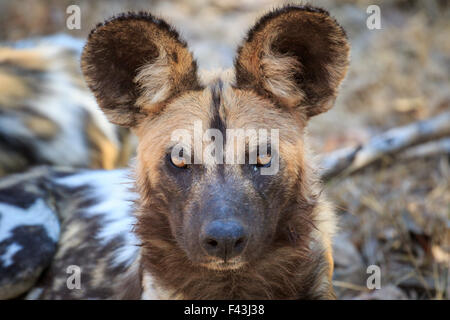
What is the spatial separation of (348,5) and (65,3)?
108 inches

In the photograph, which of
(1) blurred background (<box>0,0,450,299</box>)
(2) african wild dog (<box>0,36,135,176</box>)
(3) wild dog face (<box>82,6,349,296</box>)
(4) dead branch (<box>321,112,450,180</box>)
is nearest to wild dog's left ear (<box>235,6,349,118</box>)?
(3) wild dog face (<box>82,6,349,296</box>)

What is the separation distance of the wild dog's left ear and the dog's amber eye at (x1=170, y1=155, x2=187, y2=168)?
34cm

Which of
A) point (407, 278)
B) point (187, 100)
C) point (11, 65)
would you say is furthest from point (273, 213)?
point (11, 65)

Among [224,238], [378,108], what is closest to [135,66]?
[224,238]

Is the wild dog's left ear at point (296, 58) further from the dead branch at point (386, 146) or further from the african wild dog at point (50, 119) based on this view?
the african wild dog at point (50, 119)

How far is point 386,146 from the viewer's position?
336 centimetres

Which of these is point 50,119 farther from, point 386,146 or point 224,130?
point 386,146

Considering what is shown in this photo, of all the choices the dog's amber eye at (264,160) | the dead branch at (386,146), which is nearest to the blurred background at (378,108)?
the dead branch at (386,146)

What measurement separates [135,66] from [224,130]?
1.45 feet

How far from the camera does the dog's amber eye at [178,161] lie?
190 centimetres

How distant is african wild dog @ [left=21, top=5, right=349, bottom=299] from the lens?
186 centimetres

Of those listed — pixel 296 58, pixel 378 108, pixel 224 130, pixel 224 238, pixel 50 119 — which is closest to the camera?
pixel 224 238

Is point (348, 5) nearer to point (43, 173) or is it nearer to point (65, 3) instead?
point (65, 3)

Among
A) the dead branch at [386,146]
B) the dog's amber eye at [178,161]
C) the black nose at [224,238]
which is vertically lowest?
the black nose at [224,238]
